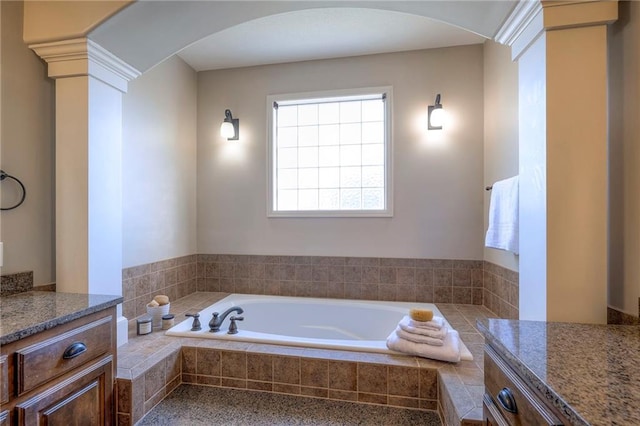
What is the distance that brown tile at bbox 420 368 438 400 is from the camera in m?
1.52

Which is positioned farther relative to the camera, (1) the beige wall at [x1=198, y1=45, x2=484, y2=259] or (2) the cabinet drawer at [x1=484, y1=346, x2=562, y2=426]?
(1) the beige wall at [x1=198, y1=45, x2=484, y2=259]

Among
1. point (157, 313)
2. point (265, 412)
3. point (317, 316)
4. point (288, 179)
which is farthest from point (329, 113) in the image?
point (265, 412)

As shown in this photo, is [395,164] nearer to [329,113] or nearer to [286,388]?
[329,113]

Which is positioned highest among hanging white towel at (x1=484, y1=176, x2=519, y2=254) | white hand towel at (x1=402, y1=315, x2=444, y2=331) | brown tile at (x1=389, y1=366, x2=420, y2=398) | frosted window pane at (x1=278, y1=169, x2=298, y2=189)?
frosted window pane at (x1=278, y1=169, x2=298, y2=189)

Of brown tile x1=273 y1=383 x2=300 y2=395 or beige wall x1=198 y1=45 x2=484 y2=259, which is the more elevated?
beige wall x1=198 y1=45 x2=484 y2=259

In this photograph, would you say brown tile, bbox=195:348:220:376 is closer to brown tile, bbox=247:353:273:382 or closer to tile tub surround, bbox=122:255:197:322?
brown tile, bbox=247:353:273:382

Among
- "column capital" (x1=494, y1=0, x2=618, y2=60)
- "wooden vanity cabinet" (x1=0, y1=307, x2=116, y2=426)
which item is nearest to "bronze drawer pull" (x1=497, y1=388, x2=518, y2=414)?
"column capital" (x1=494, y1=0, x2=618, y2=60)

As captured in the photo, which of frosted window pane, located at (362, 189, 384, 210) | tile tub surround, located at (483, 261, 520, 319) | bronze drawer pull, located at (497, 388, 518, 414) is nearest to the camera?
bronze drawer pull, located at (497, 388, 518, 414)

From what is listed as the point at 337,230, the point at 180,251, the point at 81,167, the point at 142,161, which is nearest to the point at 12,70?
the point at 81,167

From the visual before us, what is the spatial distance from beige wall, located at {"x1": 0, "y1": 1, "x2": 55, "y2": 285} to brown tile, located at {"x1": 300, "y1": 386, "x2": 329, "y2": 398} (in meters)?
1.48

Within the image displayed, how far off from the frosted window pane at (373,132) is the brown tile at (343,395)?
204 centimetres

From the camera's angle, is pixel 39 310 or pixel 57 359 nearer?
pixel 57 359

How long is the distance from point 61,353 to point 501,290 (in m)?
2.52

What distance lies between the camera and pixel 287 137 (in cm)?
292
